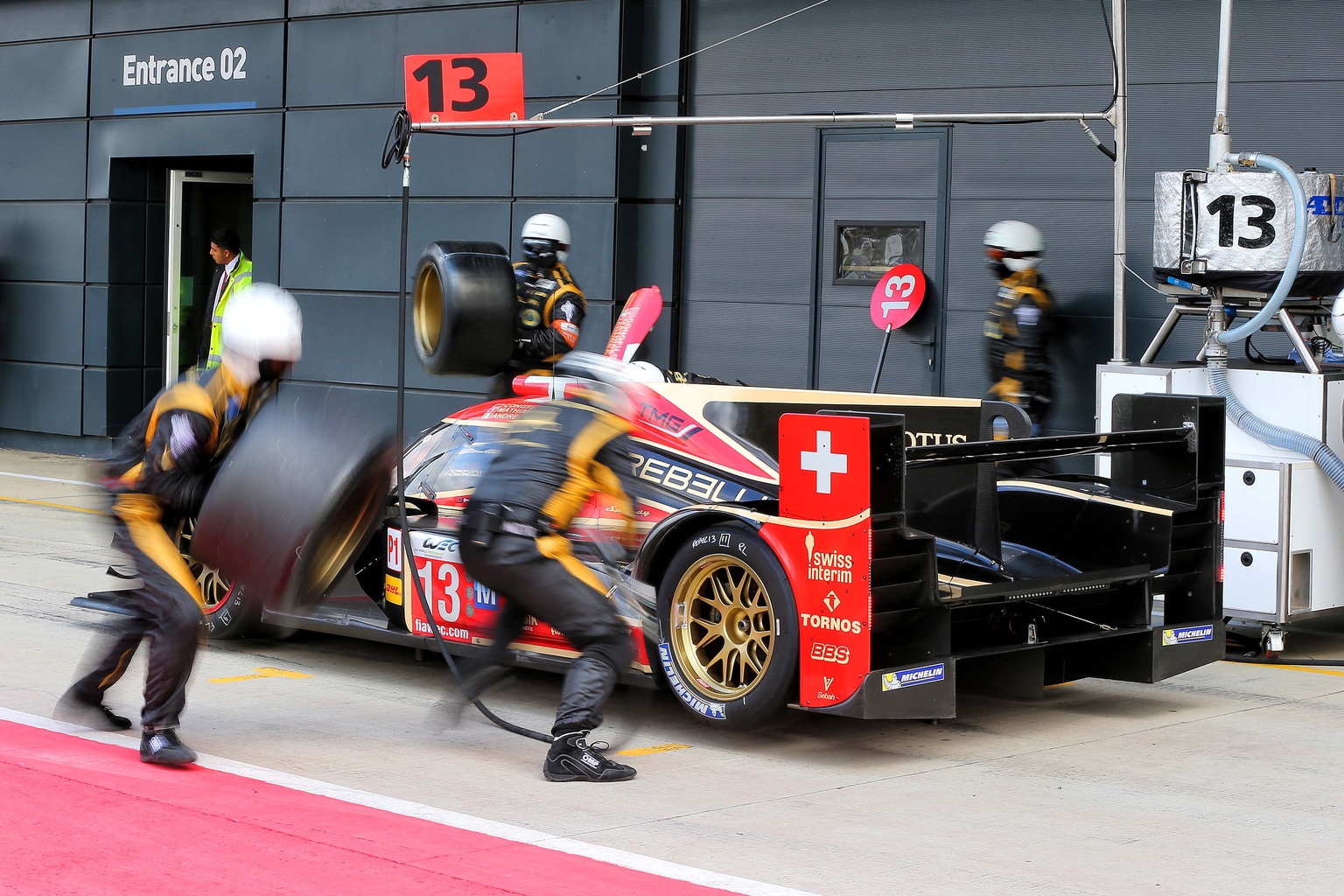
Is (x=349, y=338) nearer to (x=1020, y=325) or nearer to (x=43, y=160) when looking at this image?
(x=43, y=160)

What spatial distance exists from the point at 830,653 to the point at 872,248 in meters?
8.37

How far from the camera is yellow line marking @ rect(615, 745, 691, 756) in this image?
261 inches

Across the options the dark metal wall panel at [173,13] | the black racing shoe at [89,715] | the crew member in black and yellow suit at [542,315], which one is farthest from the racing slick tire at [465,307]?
the dark metal wall panel at [173,13]

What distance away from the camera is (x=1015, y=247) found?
37.8ft

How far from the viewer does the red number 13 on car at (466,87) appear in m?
13.5

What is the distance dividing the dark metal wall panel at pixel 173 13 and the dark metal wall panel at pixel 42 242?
2.12 meters

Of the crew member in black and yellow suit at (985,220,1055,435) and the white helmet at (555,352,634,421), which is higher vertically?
the crew member in black and yellow suit at (985,220,1055,435)

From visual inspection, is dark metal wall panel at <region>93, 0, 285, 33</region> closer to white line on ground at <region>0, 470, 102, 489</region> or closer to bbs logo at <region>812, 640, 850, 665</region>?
white line on ground at <region>0, 470, 102, 489</region>

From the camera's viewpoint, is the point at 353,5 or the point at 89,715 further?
the point at 353,5

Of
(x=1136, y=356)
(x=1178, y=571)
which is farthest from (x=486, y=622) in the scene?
(x=1136, y=356)

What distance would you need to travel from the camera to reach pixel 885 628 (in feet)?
20.8

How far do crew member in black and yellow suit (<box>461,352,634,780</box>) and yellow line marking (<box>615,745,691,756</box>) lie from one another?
0.44 m

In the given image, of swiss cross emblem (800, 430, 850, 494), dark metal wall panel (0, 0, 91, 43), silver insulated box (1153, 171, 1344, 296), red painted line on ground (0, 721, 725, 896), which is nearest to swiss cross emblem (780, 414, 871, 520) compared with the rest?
swiss cross emblem (800, 430, 850, 494)

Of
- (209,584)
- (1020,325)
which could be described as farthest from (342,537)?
(1020,325)
